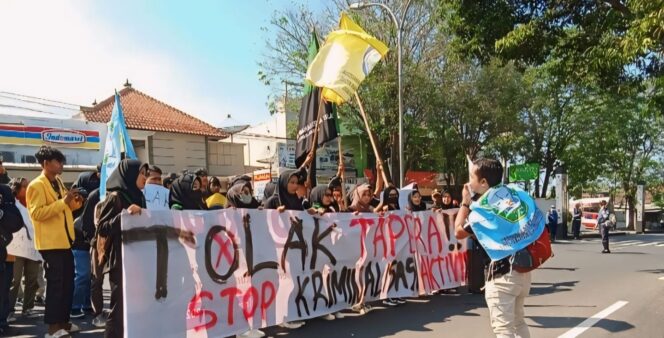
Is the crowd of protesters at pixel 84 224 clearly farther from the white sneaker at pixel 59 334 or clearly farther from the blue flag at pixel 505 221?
the blue flag at pixel 505 221

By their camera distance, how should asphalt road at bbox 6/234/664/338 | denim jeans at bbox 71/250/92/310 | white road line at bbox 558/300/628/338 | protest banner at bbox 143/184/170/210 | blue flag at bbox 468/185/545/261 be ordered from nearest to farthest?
blue flag at bbox 468/185/545/261 < white road line at bbox 558/300/628/338 < asphalt road at bbox 6/234/664/338 < denim jeans at bbox 71/250/92/310 < protest banner at bbox 143/184/170/210

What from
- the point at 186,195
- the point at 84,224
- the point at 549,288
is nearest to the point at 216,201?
the point at 186,195

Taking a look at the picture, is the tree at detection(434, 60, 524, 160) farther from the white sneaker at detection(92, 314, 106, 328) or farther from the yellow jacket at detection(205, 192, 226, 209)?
the white sneaker at detection(92, 314, 106, 328)

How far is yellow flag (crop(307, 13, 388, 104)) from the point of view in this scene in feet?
28.0

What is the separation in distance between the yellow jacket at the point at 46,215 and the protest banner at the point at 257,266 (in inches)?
47.5

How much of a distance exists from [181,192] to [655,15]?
7055mm

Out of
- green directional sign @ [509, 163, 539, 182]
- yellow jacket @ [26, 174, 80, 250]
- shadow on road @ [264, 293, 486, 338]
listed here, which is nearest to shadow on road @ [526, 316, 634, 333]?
shadow on road @ [264, 293, 486, 338]

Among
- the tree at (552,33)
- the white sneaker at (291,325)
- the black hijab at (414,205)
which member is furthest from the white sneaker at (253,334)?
the tree at (552,33)

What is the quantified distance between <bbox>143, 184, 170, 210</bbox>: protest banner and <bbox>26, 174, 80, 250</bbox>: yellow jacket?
204 centimetres

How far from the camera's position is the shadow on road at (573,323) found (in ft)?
19.7

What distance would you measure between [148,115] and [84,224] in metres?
24.6

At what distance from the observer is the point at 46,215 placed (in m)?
5.20

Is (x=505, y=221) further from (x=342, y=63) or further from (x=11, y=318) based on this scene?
(x=11, y=318)

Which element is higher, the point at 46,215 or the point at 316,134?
the point at 316,134
